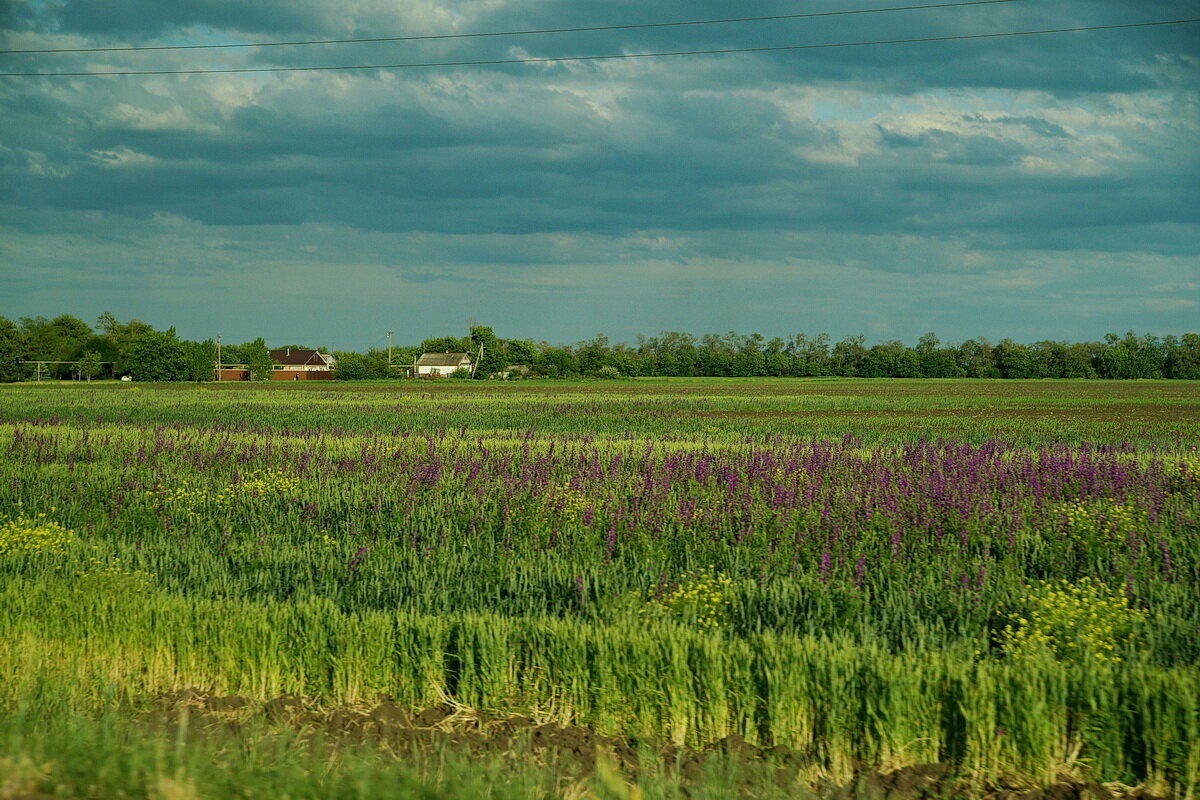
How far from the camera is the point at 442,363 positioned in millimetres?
174625

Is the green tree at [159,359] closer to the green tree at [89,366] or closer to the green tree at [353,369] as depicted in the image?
the green tree at [89,366]

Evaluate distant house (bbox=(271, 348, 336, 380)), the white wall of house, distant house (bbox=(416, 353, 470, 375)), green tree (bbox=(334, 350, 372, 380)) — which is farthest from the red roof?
green tree (bbox=(334, 350, 372, 380))

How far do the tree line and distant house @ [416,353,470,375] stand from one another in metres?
3.31

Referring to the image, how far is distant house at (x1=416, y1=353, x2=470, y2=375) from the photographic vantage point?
171m

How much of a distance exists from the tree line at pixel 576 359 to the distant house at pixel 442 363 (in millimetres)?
3313

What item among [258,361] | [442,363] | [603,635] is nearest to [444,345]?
[442,363]

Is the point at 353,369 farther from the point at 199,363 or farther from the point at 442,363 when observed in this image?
the point at 442,363

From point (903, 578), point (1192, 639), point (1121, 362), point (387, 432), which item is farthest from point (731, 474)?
point (1121, 362)

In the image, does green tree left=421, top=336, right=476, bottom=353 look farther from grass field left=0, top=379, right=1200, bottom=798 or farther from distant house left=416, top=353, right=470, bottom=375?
grass field left=0, top=379, right=1200, bottom=798

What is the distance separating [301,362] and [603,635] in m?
170

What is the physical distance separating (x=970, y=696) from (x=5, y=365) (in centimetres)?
12289

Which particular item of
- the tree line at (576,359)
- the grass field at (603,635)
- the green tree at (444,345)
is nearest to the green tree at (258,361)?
the tree line at (576,359)

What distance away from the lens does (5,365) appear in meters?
105

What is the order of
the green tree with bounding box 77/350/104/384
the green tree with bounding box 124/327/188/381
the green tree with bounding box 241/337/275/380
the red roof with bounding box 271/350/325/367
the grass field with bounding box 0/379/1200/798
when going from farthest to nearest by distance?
the red roof with bounding box 271/350/325/367
the green tree with bounding box 241/337/275/380
the green tree with bounding box 77/350/104/384
the green tree with bounding box 124/327/188/381
the grass field with bounding box 0/379/1200/798
